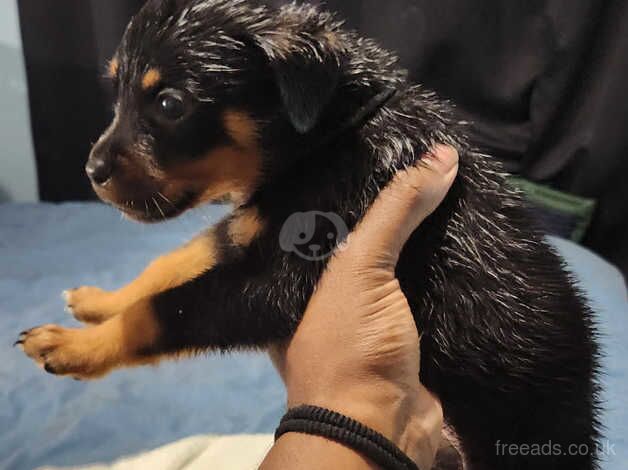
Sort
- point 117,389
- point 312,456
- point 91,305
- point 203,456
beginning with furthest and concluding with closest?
point 117,389
point 203,456
point 91,305
point 312,456

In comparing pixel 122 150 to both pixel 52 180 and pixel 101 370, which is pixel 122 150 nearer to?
pixel 101 370

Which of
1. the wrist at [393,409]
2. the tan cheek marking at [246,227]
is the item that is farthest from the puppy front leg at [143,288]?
the wrist at [393,409]

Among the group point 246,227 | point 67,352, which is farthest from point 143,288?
point 246,227

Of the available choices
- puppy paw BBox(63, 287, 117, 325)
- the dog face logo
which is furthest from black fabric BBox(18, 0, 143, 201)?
the dog face logo

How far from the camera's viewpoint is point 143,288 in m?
1.50

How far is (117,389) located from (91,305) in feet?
1.74

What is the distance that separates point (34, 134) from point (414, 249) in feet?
7.63

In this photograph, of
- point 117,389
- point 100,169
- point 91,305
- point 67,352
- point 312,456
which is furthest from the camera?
point 117,389

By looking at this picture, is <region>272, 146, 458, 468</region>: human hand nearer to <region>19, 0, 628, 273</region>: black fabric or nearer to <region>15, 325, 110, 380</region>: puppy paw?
<region>15, 325, 110, 380</region>: puppy paw

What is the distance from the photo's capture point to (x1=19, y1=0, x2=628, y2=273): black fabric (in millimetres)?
2748

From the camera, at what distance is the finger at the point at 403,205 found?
1151 mm

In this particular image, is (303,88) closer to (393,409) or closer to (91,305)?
(393,409)

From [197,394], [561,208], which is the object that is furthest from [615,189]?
[197,394]

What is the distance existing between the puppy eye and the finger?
363 mm
